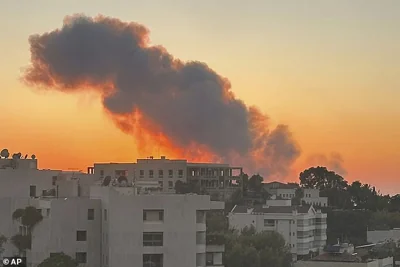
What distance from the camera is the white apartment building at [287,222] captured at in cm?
7719

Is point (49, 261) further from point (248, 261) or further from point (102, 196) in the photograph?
point (248, 261)

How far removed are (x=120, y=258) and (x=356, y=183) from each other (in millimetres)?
81397

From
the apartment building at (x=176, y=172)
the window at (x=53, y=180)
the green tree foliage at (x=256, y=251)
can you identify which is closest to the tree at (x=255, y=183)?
the apartment building at (x=176, y=172)

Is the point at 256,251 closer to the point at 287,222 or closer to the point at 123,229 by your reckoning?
the point at 287,222

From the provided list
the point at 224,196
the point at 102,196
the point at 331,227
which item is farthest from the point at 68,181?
the point at 224,196

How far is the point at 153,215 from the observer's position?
39781 mm

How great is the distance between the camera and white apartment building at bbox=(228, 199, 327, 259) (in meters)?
77.2

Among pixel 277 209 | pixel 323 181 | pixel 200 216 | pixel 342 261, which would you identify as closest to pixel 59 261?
pixel 200 216

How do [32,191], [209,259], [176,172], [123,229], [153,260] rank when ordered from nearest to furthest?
[123,229]
[153,260]
[209,259]
[32,191]
[176,172]

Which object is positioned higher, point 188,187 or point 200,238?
point 188,187

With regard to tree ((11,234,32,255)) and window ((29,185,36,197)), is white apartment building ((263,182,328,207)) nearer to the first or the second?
window ((29,185,36,197))

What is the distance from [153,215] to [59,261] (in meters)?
5.36

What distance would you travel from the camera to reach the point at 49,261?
37031 mm

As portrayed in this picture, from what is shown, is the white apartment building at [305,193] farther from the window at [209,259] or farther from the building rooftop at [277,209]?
the window at [209,259]
